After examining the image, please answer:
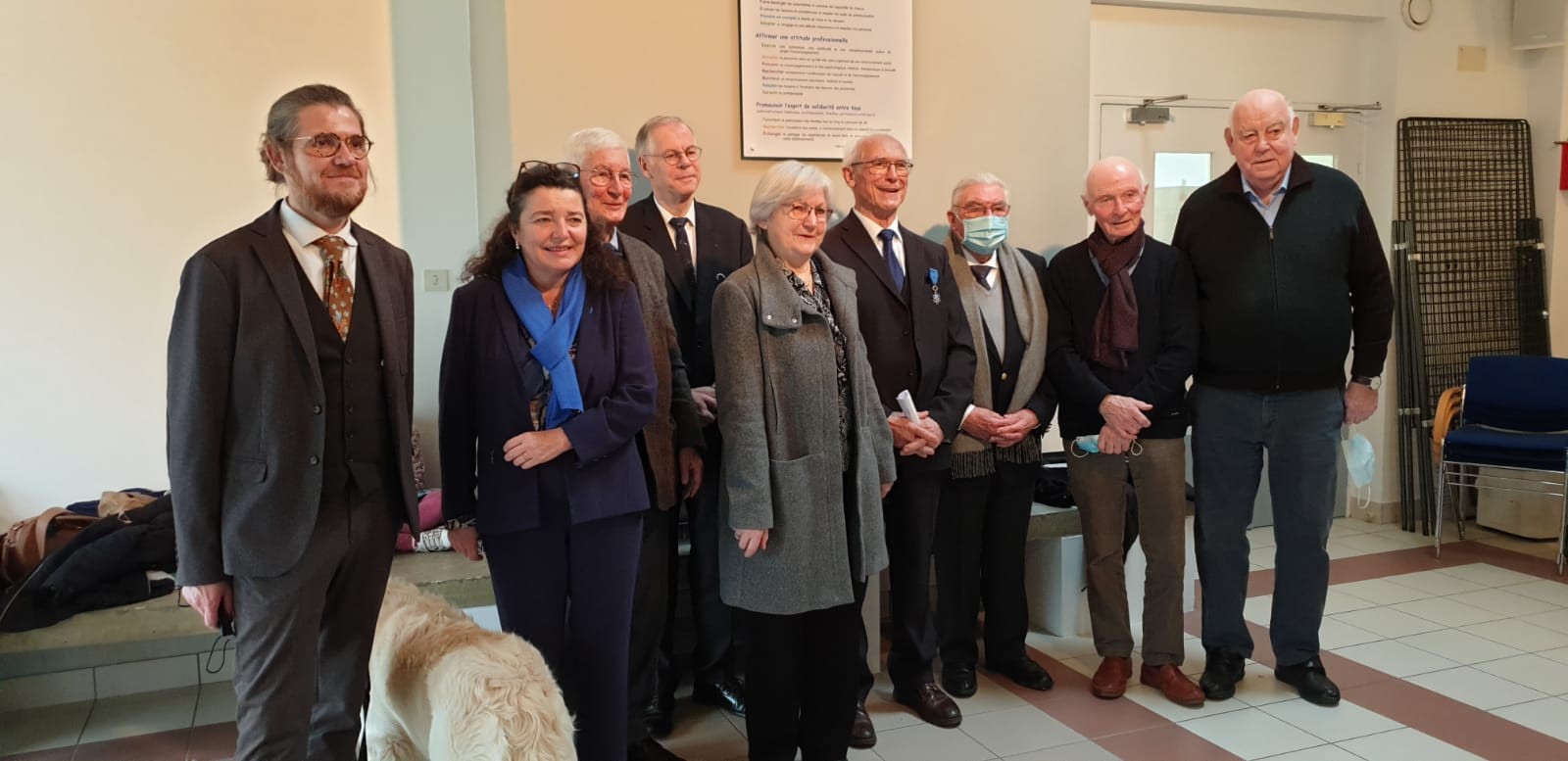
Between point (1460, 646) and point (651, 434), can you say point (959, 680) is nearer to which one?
point (651, 434)

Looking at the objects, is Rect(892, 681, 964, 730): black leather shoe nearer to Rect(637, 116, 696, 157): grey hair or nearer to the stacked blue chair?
Rect(637, 116, 696, 157): grey hair

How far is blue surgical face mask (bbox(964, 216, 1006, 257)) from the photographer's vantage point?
3309mm

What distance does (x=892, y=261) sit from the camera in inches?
123

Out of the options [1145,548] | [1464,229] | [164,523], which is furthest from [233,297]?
[1464,229]

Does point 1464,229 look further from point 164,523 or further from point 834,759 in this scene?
point 164,523

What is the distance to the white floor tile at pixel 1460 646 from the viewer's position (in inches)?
146

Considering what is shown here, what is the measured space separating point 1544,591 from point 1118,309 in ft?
9.03

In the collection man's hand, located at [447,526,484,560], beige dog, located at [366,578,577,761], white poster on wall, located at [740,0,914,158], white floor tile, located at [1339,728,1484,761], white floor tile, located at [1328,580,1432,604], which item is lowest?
white floor tile, located at [1339,728,1484,761]

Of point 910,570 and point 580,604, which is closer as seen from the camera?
point 580,604

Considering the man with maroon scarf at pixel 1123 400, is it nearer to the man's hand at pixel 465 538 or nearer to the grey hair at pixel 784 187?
the grey hair at pixel 784 187

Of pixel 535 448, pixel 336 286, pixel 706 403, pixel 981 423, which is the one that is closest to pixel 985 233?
pixel 981 423

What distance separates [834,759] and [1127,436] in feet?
4.27

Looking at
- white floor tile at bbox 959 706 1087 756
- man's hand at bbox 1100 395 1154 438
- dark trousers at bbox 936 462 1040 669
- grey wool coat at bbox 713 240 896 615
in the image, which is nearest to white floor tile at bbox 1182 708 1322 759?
white floor tile at bbox 959 706 1087 756

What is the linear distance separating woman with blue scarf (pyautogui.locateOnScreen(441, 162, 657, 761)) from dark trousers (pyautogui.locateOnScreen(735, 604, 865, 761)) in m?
0.37
